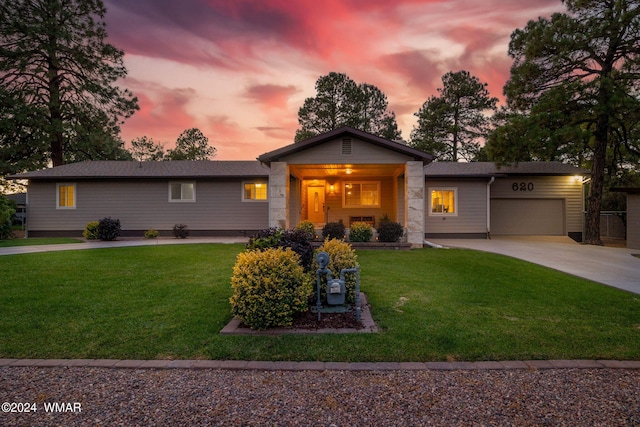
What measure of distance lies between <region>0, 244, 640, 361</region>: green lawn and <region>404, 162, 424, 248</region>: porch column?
12.7ft

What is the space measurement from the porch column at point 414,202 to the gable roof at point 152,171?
22.8 feet

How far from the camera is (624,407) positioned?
254cm

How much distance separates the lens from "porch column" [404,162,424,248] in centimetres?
1209

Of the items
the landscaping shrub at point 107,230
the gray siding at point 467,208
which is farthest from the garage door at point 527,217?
the landscaping shrub at point 107,230

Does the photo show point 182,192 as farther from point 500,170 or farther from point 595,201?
point 595,201

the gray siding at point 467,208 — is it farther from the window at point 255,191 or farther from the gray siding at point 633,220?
the window at point 255,191

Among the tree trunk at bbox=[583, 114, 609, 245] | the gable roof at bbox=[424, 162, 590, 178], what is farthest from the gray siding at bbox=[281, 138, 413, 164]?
the tree trunk at bbox=[583, 114, 609, 245]

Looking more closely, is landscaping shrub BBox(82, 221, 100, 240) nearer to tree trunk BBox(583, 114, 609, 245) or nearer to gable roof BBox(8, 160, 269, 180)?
gable roof BBox(8, 160, 269, 180)

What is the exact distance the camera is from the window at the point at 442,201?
52.6 feet

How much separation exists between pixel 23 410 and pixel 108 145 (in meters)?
25.9

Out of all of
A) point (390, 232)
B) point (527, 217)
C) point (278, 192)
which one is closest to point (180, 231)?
point (278, 192)

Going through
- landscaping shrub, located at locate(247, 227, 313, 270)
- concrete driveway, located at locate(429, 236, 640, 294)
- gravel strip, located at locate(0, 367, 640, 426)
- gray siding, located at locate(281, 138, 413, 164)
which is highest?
gray siding, located at locate(281, 138, 413, 164)

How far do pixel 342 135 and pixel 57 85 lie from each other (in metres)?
22.9

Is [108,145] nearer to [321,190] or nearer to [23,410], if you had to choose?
[321,190]
